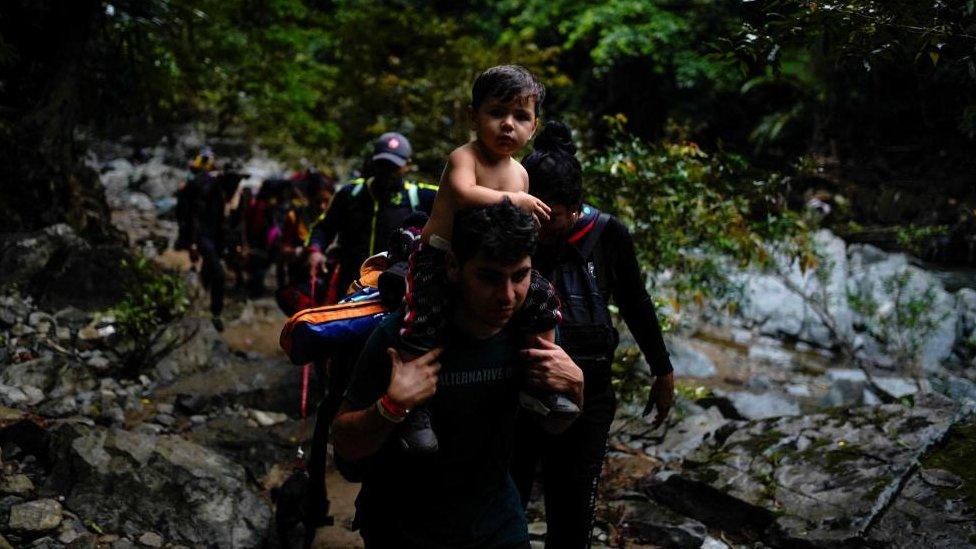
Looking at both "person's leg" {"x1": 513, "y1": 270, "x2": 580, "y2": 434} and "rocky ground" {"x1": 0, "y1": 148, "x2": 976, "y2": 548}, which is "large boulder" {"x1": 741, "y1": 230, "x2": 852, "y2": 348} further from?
"person's leg" {"x1": 513, "y1": 270, "x2": 580, "y2": 434}

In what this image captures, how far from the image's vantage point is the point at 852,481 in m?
4.01

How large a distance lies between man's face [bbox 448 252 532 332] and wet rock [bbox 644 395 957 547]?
2.71m

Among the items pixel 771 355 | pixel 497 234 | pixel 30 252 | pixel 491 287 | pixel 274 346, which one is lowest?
pixel 771 355

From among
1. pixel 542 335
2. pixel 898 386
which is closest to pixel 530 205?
pixel 542 335

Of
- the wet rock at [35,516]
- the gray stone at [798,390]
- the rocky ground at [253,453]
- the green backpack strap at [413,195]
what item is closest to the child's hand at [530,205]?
the green backpack strap at [413,195]

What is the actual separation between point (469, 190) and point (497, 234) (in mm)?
516

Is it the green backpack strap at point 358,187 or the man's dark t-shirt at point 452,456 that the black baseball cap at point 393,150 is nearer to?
the green backpack strap at point 358,187

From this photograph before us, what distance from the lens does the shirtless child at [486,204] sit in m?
1.88

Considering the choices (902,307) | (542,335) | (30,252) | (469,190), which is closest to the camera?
(542,335)

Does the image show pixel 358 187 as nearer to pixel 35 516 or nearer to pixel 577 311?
pixel 577 311

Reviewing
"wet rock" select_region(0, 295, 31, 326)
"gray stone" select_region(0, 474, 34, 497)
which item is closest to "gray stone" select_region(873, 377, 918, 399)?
"gray stone" select_region(0, 474, 34, 497)

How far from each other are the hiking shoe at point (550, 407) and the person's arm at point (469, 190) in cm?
62

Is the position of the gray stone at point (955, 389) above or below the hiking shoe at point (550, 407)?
below

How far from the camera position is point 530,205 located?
2375 mm
